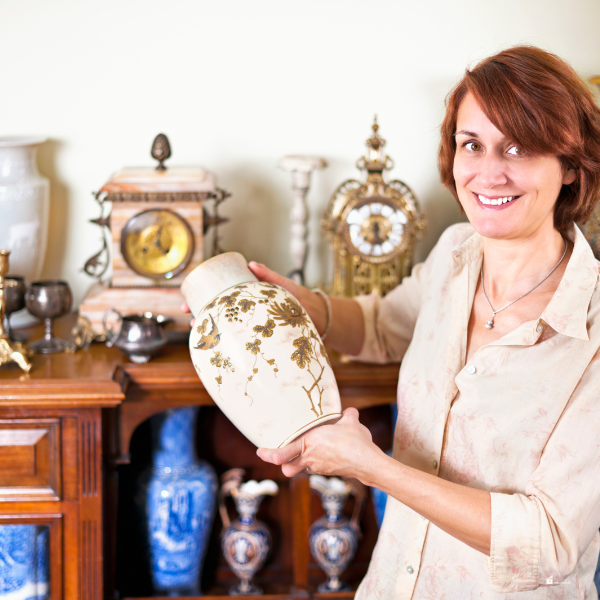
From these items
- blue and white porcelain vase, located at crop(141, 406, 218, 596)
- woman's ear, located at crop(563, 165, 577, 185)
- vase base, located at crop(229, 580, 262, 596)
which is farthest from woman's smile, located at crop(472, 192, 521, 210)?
vase base, located at crop(229, 580, 262, 596)

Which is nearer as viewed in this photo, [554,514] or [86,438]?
[554,514]

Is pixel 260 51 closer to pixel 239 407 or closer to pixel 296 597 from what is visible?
pixel 239 407

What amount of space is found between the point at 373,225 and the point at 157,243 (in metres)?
0.57

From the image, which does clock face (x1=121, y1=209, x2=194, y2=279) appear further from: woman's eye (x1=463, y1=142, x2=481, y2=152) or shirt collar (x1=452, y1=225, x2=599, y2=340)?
shirt collar (x1=452, y1=225, x2=599, y2=340)

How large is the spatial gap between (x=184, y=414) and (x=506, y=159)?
110 cm

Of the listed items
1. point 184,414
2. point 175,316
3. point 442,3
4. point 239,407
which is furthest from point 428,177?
point 239,407

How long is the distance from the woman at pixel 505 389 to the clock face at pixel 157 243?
2.37 ft

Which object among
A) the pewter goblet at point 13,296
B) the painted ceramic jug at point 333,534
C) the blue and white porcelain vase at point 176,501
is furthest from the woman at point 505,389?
the pewter goblet at point 13,296

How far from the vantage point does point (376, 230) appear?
1.80 metres

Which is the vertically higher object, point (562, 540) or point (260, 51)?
point (260, 51)

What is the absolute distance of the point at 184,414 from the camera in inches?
71.6

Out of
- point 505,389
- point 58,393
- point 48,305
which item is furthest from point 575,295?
point 48,305

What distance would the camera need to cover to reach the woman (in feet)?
3.44

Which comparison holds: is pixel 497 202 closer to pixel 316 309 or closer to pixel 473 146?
pixel 473 146
